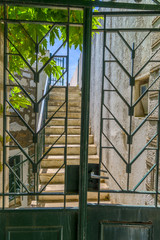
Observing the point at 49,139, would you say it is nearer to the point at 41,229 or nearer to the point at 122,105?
the point at 122,105

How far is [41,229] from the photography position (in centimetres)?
135

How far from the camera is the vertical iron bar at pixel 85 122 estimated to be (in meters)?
1.27

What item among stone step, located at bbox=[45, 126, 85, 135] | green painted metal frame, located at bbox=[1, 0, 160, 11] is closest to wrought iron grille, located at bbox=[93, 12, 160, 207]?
green painted metal frame, located at bbox=[1, 0, 160, 11]

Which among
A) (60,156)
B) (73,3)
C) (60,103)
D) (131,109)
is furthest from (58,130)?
(73,3)

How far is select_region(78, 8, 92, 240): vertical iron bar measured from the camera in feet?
4.15

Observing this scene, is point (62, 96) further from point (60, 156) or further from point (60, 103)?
point (60, 156)

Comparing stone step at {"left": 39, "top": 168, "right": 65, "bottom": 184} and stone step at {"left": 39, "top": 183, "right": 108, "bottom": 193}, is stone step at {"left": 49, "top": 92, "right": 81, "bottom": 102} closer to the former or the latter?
stone step at {"left": 39, "top": 168, "right": 65, "bottom": 184}

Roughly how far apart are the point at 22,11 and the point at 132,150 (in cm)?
170

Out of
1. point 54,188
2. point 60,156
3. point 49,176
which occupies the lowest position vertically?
point 54,188

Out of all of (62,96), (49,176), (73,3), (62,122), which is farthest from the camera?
(62,96)

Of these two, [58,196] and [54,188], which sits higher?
Answer: [54,188]

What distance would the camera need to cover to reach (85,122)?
4.26 ft

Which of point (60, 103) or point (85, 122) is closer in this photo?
point (85, 122)

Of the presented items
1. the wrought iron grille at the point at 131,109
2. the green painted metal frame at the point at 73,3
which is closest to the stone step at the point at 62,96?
the wrought iron grille at the point at 131,109
